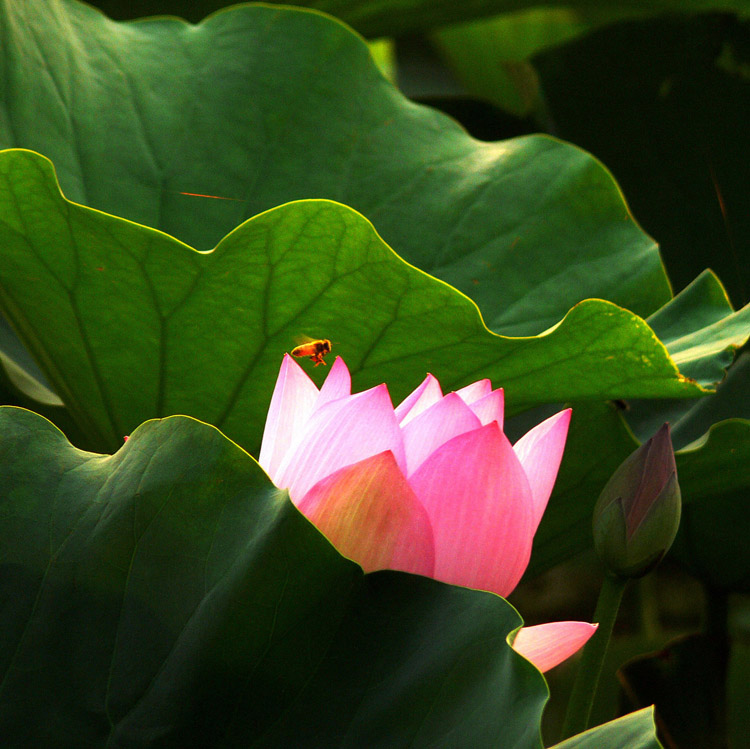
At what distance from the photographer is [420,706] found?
373 millimetres

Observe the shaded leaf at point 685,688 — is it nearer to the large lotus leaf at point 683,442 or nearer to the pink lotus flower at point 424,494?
the large lotus leaf at point 683,442

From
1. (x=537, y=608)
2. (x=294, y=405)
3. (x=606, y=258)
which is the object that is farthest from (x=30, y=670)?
(x=537, y=608)

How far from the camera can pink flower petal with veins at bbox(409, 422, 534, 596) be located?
398mm

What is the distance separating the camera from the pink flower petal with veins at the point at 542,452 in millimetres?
439

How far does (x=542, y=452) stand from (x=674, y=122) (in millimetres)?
728

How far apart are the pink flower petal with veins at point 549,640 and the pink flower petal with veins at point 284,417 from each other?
5.6 inches

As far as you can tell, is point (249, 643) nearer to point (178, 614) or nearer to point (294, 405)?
point (178, 614)

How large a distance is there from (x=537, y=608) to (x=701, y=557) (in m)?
0.34

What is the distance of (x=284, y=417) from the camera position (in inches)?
18.3

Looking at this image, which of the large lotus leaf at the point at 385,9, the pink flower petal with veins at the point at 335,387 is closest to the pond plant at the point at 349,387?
the pink flower petal with veins at the point at 335,387

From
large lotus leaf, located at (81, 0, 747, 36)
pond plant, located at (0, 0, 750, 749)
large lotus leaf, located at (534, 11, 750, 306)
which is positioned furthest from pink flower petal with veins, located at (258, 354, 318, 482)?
large lotus leaf, located at (81, 0, 747, 36)

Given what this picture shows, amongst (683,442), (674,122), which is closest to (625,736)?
(683,442)

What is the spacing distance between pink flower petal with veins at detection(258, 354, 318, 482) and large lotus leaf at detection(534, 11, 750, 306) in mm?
632

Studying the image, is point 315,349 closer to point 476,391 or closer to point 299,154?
point 476,391
